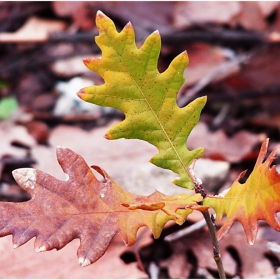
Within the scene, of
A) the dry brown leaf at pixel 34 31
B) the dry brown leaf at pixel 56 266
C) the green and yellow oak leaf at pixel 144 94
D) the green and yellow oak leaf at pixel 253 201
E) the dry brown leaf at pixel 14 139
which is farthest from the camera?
the dry brown leaf at pixel 34 31

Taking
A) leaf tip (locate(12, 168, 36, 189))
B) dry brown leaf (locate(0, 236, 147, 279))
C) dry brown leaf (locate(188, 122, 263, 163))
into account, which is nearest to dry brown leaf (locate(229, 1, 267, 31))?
dry brown leaf (locate(188, 122, 263, 163))

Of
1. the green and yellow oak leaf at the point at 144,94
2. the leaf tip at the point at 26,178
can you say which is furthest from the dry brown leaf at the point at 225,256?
the leaf tip at the point at 26,178

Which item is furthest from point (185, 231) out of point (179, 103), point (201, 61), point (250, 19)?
point (250, 19)

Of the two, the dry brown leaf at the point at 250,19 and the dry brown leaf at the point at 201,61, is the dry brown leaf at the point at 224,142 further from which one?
the dry brown leaf at the point at 250,19

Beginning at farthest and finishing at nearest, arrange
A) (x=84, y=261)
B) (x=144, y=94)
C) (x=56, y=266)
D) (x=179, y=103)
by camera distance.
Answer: (x=179, y=103)
(x=56, y=266)
(x=144, y=94)
(x=84, y=261)

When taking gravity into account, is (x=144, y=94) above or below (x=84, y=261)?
above

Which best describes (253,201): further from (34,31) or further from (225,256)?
(34,31)

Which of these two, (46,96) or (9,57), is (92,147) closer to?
(46,96)
